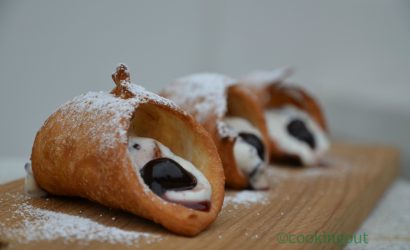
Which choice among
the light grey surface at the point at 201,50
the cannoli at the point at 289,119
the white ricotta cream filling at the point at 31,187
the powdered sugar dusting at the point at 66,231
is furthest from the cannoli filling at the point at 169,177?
the light grey surface at the point at 201,50

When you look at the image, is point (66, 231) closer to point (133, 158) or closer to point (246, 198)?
point (133, 158)

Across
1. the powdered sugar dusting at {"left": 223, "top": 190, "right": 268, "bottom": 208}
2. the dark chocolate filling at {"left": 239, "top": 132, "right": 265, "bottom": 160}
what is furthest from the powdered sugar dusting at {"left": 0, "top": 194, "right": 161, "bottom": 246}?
the dark chocolate filling at {"left": 239, "top": 132, "right": 265, "bottom": 160}

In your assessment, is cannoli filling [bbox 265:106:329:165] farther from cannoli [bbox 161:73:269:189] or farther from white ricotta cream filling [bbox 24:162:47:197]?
white ricotta cream filling [bbox 24:162:47:197]

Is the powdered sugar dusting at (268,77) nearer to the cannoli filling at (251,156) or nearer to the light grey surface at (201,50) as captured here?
the cannoli filling at (251,156)

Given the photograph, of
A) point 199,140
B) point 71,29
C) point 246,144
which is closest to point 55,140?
point 199,140

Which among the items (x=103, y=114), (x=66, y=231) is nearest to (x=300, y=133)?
(x=103, y=114)

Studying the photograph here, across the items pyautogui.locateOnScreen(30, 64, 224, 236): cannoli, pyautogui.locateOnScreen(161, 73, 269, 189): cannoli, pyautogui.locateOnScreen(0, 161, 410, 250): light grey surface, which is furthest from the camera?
pyautogui.locateOnScreen(161, 73, 269, 189): cannoli

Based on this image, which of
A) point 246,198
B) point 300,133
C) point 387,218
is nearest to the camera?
point 246,198
